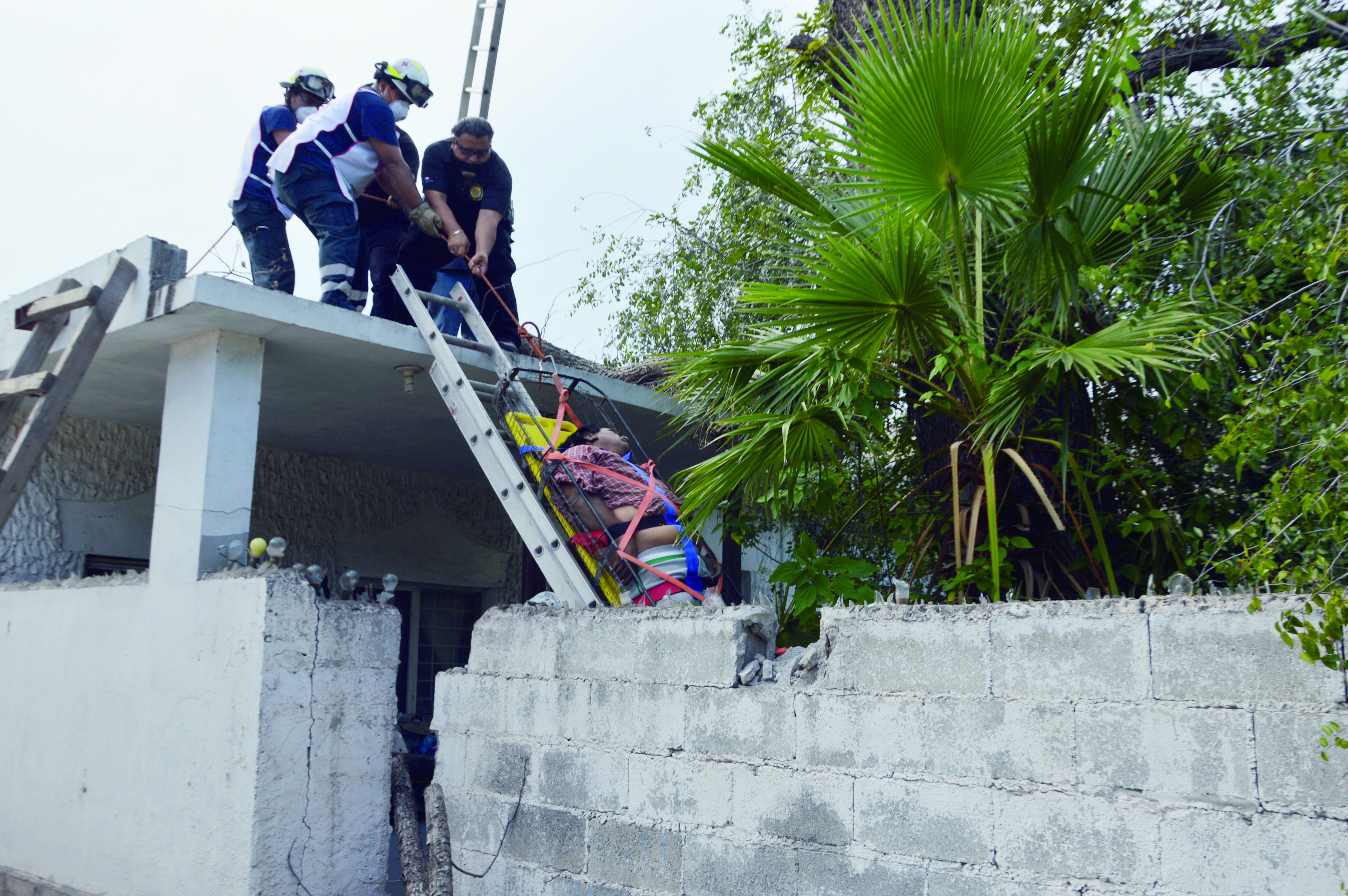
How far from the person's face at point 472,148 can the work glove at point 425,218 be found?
2.39 feet

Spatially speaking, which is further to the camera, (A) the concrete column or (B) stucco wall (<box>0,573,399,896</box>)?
(A) the concrete column

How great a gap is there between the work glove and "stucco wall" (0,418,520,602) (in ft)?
8.82

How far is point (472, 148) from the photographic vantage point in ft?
23.2

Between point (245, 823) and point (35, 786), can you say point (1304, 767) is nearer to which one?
point (245, 823)

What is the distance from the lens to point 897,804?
3090 mm

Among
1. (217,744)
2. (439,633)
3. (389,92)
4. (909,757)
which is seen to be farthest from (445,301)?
(909,757)

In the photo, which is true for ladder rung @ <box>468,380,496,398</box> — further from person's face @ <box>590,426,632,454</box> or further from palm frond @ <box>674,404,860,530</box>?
palm frond @ <box>674,404,860,530</box>

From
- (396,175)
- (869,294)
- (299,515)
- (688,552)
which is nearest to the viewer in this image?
(869,294)

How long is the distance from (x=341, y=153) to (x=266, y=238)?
28.6 inches

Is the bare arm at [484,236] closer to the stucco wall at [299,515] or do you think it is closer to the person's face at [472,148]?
the person's face at [472,148]

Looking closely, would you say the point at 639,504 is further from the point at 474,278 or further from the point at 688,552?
the point at 474,278

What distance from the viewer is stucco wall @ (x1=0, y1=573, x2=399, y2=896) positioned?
463cm

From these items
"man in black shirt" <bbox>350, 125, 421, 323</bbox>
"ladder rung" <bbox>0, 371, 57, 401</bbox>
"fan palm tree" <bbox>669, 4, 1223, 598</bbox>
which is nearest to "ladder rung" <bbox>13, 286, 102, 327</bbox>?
"ladder rung" <bbox>0, 371, 57, 401</bbox>

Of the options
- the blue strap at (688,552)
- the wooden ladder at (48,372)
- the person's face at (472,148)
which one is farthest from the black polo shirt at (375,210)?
the blue strap at (688,552)
